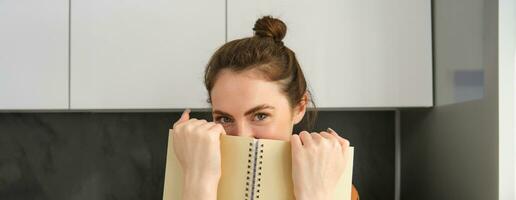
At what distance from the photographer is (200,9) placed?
1.39 metres

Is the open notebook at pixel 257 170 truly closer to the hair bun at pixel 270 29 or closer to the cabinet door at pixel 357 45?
the hair bun at pixel 270 29

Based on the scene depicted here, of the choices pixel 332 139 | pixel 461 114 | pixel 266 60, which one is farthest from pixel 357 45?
pixel 332 139

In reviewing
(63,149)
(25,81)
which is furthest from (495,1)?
(63,149)

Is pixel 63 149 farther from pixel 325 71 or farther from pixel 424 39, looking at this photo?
pixel 424 39

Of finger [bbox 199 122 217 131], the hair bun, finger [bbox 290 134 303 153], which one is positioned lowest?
finger [bbox 290 134 303 153]

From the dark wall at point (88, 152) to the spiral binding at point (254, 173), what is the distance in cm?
87

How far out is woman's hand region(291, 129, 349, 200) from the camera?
875mm

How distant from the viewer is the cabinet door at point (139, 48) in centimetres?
138

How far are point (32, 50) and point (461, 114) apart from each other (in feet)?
3.57

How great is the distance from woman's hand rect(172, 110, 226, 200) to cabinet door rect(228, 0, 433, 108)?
53cm

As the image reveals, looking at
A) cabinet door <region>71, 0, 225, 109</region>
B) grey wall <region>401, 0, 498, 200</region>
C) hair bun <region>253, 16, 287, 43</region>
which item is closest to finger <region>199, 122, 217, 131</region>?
hair bun <region>253, 16, 287, 43</region>

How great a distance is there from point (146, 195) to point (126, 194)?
0.07 meters

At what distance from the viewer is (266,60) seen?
106cm

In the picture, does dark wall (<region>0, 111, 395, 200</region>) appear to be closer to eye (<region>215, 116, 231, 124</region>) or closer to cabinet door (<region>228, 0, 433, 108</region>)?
cabinet door (<region>228, 0, 433, 108</region>)
